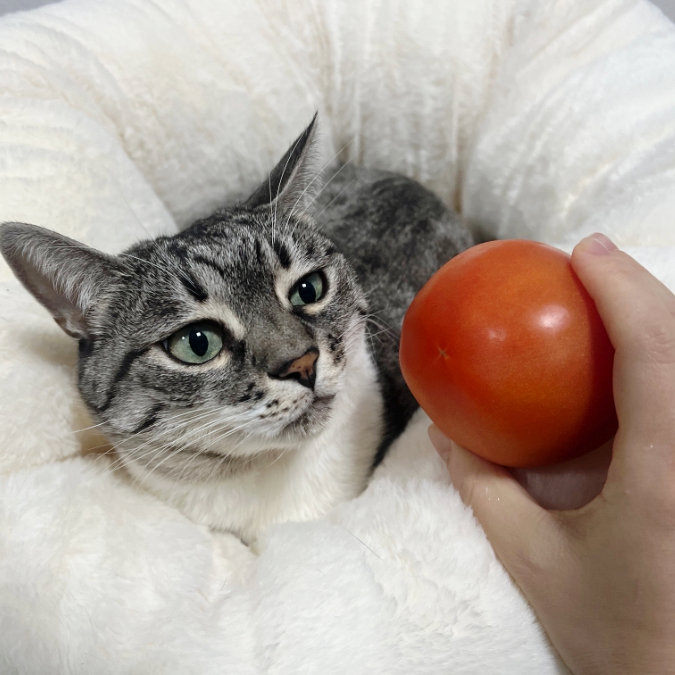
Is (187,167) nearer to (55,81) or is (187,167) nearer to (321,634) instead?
(55,81)

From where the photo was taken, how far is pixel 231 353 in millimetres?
1069

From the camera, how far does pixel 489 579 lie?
0.98 metres

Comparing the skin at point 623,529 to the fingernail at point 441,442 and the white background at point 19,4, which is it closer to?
the fingernail at point 441,442

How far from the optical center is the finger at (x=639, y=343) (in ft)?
2.51

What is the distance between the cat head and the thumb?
321 millimetres

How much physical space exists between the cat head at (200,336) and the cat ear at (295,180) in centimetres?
4

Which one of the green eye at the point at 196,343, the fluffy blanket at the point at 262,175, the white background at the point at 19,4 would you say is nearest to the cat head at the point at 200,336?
the green eye at the point at 196,343

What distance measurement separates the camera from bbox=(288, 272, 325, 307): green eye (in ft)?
3.94

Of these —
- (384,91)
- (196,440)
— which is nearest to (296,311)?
(196,440)

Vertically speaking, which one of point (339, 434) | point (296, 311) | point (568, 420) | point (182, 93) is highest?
point (182, 93)

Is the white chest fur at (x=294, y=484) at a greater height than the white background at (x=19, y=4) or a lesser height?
lesser

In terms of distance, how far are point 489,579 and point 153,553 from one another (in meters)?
0.71

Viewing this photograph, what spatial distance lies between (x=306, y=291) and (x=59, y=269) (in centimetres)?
53

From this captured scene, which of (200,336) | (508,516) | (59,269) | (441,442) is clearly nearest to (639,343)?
(508,516)
